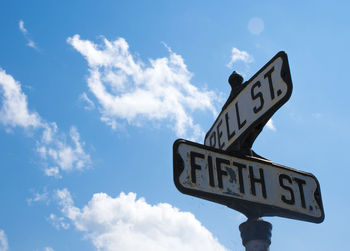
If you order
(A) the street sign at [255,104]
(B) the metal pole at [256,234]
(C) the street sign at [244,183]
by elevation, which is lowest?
(B) the metal pole at [256,234]

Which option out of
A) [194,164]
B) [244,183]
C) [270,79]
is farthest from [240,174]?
[270,79]

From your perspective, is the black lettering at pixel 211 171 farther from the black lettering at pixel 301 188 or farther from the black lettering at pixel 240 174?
the black lettering at pixel 301 188

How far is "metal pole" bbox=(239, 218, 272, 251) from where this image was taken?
2.28 meters

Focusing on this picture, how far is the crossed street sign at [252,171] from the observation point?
232 centimetres

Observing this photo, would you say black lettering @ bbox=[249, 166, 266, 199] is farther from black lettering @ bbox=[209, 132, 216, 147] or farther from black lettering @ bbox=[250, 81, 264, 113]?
black lettering @ bbox=[209, 132, 216, 147]

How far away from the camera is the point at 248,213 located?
7.95 ft

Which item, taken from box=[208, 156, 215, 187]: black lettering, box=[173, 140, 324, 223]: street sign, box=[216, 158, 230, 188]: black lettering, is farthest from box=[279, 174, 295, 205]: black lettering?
box=[208, 156, 215, 187]: black lettering

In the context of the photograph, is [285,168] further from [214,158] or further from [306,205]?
[214,158]

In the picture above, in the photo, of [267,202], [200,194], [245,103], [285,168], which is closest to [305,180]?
[285,168]

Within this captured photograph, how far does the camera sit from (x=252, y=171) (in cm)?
249

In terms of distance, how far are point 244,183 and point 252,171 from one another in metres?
0.13

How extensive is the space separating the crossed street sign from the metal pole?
0.23ft

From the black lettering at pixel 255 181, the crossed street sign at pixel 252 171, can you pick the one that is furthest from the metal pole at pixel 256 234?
the black lettering at pixel 255 181

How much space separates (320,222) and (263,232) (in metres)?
0.48
